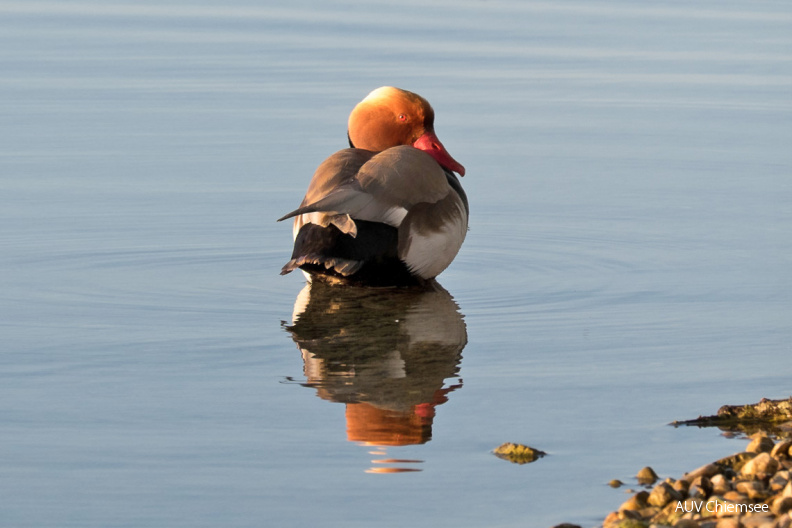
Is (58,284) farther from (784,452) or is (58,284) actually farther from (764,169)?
(764,169)

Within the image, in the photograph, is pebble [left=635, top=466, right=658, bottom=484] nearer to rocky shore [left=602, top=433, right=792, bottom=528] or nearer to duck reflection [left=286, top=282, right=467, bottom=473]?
rocky shore [left=602, top=433, right=792, bottom=528]

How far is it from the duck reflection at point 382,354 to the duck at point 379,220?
17 centimetres

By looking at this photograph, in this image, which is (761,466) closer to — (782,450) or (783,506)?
(782,450)

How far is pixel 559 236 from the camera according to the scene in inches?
346

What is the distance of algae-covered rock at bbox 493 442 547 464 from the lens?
487 cm

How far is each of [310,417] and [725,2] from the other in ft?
51.4

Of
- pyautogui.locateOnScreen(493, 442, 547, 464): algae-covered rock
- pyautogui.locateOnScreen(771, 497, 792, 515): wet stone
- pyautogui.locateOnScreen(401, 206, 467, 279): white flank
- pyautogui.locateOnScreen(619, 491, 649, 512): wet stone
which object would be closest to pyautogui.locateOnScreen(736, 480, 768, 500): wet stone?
pyautogui.locateOnScreen(771, 497, 792, 515): wet stone

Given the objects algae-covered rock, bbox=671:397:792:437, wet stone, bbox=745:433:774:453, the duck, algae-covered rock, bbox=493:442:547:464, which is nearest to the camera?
wet stone, bbox=745:433:774:453

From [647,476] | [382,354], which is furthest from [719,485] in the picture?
[382,354]

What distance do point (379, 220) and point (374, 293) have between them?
562mm

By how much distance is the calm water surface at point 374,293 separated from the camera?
15.7 feet

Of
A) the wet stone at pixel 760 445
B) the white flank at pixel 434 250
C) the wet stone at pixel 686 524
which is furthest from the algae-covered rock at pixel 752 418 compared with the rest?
the white flank at pixel 434 250

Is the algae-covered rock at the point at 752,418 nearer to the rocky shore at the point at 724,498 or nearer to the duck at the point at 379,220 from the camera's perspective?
the rocky shore at the point at 724,498

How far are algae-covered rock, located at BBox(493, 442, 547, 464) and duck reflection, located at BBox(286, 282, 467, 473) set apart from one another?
322 mm
